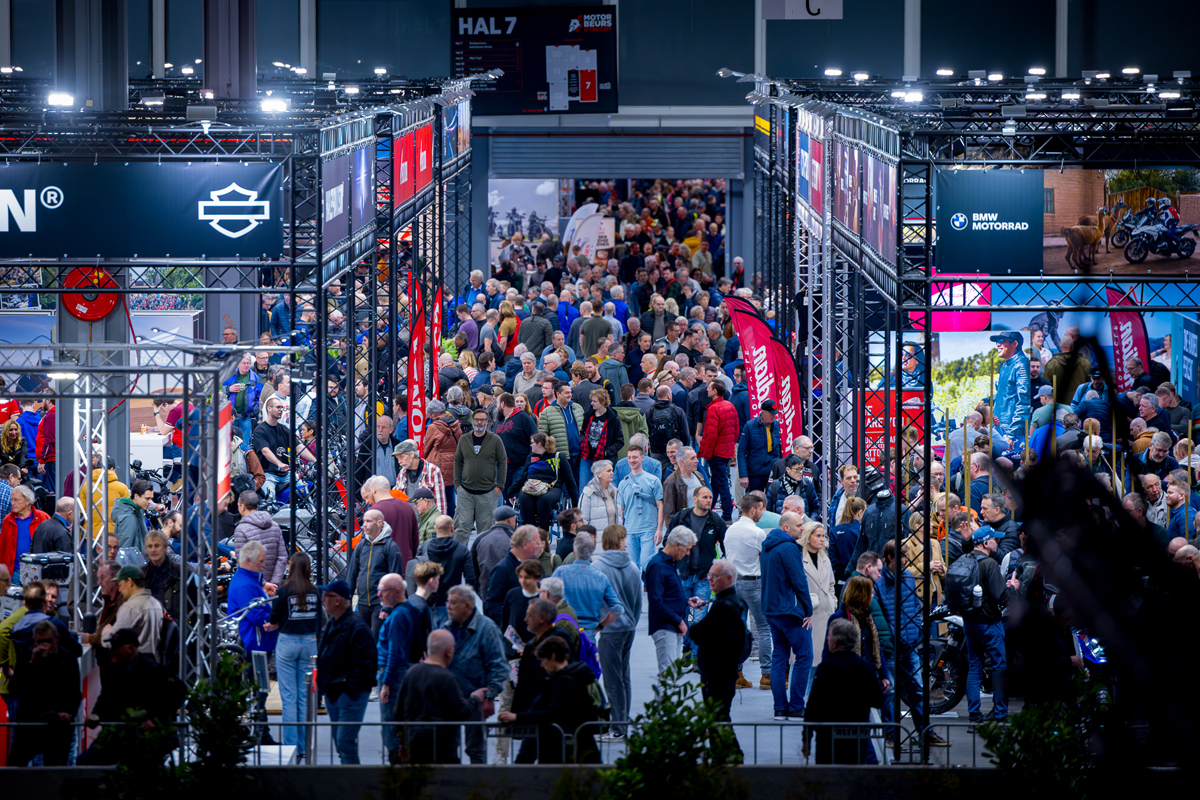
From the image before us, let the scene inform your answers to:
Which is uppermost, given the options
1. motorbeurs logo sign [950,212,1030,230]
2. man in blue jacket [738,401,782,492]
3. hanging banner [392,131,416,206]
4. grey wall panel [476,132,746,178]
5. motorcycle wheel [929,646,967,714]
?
grey wall panel [476,132,746,178]

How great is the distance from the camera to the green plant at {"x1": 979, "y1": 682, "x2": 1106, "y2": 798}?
7.68 meters

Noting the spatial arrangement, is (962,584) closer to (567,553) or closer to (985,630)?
(985,630)

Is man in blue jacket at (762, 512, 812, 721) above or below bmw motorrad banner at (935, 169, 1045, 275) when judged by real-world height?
below

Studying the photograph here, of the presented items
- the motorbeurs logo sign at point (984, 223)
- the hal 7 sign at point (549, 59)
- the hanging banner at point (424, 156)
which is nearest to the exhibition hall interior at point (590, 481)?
the motorbeurs logo sign at point (984, 223)

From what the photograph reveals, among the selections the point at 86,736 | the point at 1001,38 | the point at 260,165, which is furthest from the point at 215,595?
the point at 1001,38

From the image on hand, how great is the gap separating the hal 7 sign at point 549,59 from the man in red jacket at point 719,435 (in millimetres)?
14322

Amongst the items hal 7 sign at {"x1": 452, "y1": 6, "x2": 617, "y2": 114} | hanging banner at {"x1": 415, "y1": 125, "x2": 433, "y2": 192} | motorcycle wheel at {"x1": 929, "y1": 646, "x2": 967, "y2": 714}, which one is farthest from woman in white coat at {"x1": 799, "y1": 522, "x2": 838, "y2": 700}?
hal 7 sign at {"x1": 452, "y1": 6, "x2": 617, "y2": 114}

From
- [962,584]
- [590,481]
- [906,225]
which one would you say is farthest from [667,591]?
[906,225]

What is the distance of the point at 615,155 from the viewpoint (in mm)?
29250

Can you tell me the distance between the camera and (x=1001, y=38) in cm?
2947

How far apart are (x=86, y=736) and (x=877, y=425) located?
8.33 meters

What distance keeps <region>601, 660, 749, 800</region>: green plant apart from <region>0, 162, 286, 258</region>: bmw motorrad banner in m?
4.79

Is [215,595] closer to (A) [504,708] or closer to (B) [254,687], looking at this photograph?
(B) [254,687]

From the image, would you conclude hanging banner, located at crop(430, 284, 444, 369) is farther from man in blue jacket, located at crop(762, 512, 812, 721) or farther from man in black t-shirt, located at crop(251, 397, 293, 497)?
man in blue jacket, located at crop(762, 512, 812, 721)
